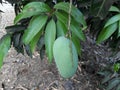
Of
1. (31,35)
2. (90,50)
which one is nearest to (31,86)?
(90,50)

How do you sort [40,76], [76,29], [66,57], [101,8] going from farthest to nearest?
[40,76] → [76,29] → [101,8] → [66,57]

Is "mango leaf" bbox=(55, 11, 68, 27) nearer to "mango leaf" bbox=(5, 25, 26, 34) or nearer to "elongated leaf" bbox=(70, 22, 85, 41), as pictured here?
"elongated leaf" bbox=(70, 22, 85, 41)

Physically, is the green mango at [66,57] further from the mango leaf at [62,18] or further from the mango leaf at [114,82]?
the mango leaf at [114,82]

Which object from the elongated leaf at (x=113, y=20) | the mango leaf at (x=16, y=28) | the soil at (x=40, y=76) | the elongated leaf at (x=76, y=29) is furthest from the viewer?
the soil at (x=40, y=76)

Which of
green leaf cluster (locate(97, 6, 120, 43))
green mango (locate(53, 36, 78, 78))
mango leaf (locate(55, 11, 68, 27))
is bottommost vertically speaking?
green leaf cluster (locate(97, 6, 120, 43))

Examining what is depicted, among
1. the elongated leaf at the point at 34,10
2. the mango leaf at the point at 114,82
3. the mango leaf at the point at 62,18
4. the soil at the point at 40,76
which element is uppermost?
the elongated leaf at the point at 34,10

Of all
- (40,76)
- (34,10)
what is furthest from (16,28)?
(40,76)

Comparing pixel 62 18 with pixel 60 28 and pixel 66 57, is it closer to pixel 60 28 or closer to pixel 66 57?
pixel 60 28

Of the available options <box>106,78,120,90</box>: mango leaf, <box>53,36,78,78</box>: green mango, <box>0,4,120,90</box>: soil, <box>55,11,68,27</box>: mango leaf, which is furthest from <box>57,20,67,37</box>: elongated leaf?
<box>0,4,120,90</box>: soil

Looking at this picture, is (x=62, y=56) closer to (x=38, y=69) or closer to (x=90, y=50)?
(x=38, y=69)

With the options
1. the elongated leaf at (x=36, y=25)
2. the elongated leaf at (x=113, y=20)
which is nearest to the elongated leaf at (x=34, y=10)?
the elongated leaf at (x=36, y=25)

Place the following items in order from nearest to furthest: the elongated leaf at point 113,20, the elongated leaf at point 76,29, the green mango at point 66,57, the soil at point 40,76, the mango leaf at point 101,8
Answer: the green mango at point 66,57
the mango leaf at point 101,8
the elongated leaf at point 76,29
the elongated leaf at point 113,20
the soil at point 40,76

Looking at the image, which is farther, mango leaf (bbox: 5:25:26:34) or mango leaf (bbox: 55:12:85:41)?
mango leaf (bbox: 5:25:26:34)

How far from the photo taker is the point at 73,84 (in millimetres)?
2225
